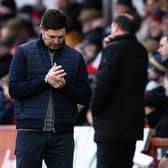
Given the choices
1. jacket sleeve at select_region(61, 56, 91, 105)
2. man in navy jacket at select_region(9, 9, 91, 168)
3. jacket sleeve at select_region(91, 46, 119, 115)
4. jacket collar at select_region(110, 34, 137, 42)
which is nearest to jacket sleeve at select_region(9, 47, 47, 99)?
man in navy jacket at select_region(9, 9, 91, 168)

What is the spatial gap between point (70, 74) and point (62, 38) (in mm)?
322

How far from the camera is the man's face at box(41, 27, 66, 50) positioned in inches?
300

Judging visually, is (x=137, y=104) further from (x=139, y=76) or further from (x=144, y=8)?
(x=144, y=8)

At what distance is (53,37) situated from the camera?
25.1 feet

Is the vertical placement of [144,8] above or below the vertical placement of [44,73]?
below

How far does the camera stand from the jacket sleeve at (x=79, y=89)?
7.70 m

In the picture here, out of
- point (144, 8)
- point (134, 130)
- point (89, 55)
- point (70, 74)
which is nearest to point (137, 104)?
point (134, 130)

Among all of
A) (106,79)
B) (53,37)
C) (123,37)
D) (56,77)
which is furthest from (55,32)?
(123,37)

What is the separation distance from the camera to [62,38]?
7688 mm

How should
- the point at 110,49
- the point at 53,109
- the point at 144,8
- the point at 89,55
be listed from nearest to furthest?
1. the point at 53,109
2. the point at 110,49
3. the point at 89,55
4. the point at 144,8

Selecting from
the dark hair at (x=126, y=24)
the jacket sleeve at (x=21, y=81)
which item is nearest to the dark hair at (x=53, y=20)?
the jacket sleeve at (x=21, y=81)

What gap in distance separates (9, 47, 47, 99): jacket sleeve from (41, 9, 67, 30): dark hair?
0.31 m

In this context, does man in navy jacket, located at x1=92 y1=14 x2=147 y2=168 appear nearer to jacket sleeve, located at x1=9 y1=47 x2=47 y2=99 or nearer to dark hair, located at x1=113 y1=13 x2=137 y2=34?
dark hair, located at x1=113 y1=13 x2=137 y2=34

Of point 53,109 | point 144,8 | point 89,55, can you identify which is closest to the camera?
point 53,109
